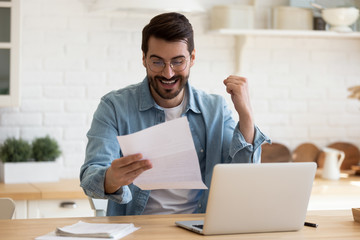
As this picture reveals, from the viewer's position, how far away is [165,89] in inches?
85.1

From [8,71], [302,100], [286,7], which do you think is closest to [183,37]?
[8,71]

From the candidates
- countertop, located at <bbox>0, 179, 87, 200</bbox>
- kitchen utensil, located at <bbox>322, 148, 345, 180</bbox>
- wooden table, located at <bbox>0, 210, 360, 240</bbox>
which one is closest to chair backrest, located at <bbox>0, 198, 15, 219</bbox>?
wooden table, located at <bbox>0, 210, 360, 240</bbox>

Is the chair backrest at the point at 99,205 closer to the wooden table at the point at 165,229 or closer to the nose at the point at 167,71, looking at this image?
the wooden table at the point at 165,229

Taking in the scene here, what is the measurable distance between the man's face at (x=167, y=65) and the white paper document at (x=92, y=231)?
0.60 m

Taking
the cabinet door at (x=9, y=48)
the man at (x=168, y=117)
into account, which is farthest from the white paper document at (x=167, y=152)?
the cabinet door at (x=9, y=48)

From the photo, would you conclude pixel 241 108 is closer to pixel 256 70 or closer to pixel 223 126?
pixel 223 126

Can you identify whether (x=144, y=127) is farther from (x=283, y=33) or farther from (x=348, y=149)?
(x=348, y=149)

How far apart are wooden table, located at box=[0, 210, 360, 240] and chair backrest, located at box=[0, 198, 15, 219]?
195 mm

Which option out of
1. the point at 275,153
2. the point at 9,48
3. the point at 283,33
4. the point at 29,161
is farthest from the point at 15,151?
the point at 283,33

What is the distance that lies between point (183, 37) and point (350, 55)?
2.07 m

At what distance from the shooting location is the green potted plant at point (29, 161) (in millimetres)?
3219

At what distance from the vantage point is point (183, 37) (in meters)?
2.14

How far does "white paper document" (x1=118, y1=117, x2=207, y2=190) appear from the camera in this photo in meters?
1.61

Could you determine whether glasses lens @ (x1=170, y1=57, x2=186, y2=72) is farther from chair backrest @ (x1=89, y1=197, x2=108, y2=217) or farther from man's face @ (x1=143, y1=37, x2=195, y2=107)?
chair backrest @ (x1=89, y1=197, x2=108, y2=217)
